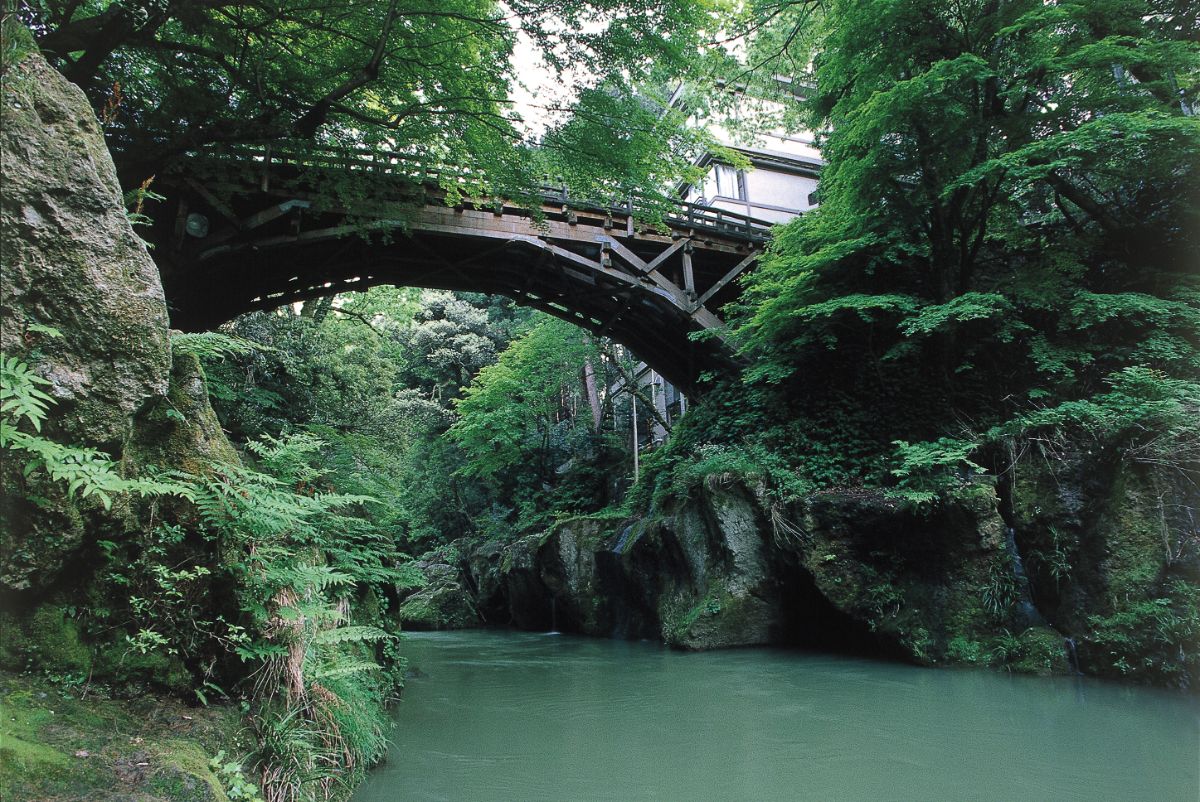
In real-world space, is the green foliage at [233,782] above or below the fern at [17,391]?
below

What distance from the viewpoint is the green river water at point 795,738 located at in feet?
11.3

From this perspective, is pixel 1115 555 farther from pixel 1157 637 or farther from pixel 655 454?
pixel 655 454

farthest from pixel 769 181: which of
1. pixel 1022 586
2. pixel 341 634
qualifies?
pixel 341 634

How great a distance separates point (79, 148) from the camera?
2395 millimetres

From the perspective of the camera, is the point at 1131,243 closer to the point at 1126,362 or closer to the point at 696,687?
the point at 1126,362

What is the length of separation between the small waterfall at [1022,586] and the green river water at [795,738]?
903 millimetres

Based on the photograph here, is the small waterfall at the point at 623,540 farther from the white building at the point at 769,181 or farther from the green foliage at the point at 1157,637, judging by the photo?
the white building at the point at 769,181

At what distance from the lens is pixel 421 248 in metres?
11.2

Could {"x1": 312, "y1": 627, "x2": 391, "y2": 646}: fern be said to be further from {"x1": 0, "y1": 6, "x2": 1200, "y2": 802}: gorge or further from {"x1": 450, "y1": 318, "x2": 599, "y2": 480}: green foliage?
{"x1": 450, "y1": 318, "x2": 599, "y2": 480}: green foliage

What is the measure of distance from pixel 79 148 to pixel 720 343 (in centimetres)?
1077

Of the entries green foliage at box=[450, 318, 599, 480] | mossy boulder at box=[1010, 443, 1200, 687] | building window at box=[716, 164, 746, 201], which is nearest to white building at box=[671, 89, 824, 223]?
building window at box=[716, 164, 746, 201]

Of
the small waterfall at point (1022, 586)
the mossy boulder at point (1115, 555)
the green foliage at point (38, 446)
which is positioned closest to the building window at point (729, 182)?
the mossy boulder at point (1115, 555)

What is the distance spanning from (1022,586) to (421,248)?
10.2 metres

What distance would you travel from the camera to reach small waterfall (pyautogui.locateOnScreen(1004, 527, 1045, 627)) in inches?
255
